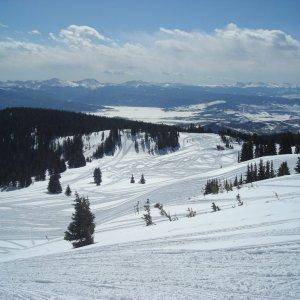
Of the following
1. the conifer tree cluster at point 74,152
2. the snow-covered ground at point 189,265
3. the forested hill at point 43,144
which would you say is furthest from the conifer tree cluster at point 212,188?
the conifer tree cluster at point 74,152

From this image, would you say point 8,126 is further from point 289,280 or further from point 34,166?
point 289,280

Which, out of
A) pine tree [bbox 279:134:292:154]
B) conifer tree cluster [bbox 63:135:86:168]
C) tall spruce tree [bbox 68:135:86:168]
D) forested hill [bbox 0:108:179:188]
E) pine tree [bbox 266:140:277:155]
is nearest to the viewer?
pine tree [bbox 279:134:292:154]

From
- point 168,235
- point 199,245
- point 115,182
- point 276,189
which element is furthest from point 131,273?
point 115,182

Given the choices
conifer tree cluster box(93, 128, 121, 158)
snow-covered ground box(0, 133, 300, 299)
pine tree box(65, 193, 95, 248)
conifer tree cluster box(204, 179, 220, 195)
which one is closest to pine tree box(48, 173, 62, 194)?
conifer tree cluster box(204, 179, 220, 195)

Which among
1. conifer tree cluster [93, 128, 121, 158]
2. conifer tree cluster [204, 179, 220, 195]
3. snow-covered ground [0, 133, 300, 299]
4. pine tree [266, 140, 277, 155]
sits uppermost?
conifer tree cluster [93, 128, 121, 158]

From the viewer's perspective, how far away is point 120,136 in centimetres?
17825

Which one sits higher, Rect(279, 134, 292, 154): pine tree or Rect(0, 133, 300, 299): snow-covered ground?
Rect(279, 134, 292, 154): pine tree

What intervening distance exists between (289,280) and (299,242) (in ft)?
9.84

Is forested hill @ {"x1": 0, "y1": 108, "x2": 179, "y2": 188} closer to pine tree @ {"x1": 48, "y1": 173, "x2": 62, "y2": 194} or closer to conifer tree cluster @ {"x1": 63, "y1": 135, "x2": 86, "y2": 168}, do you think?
conifer tree cluster @ {"x1": 63, "y1": 135, "x2": 86, "y2": 168}

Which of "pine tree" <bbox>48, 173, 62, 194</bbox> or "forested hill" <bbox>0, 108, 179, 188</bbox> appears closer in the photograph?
"pine tree" <bbox>48, 173, 62, 194</bbox>

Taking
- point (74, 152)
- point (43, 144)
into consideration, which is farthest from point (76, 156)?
point (43, 144)

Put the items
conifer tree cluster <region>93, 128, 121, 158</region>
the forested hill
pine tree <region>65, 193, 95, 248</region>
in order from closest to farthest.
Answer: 1. pine tree <region>65, 193, 95, 248</region>
2. the forested hill
3. conifer tree cluster <region>93, 128, 121, 158</region>

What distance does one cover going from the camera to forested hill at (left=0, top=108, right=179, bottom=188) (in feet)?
445

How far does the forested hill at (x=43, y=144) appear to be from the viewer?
135625mm
